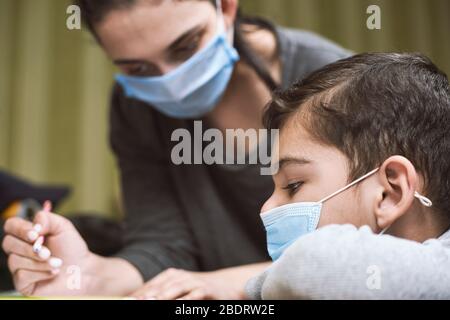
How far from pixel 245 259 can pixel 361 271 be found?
17.3 inches

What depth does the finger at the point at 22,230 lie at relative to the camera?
0.79 meters

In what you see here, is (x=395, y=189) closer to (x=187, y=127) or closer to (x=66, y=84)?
(x=187, y=127)

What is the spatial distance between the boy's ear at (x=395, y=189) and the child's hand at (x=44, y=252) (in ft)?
1.50

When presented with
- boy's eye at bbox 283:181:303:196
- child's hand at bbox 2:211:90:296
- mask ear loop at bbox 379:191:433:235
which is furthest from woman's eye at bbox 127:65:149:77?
mask ear loop at bbox 379:191:433:235

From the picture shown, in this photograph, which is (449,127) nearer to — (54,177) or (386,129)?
(386,129)

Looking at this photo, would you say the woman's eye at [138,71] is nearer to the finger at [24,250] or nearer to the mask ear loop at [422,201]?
the finger at [24,250]

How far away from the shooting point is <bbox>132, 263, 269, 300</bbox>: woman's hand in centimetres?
81

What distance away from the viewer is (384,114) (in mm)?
635

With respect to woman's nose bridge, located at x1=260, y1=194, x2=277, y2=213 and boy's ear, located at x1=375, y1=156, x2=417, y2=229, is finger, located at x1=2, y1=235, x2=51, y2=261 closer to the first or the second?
woman's nose bridge, located at x1=260, y1=194, x2=277, y2=213

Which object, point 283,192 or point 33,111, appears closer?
point 283,192

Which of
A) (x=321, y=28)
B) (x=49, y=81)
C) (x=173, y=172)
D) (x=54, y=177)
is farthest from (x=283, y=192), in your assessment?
(x=54, y=177)

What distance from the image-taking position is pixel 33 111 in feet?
4.98

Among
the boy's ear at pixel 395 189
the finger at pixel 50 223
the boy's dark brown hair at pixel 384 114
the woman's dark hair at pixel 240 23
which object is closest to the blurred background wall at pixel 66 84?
the woman's dark hair at pixel 240 23

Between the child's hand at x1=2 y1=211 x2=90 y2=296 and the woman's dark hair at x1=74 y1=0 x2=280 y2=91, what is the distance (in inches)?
12.6
